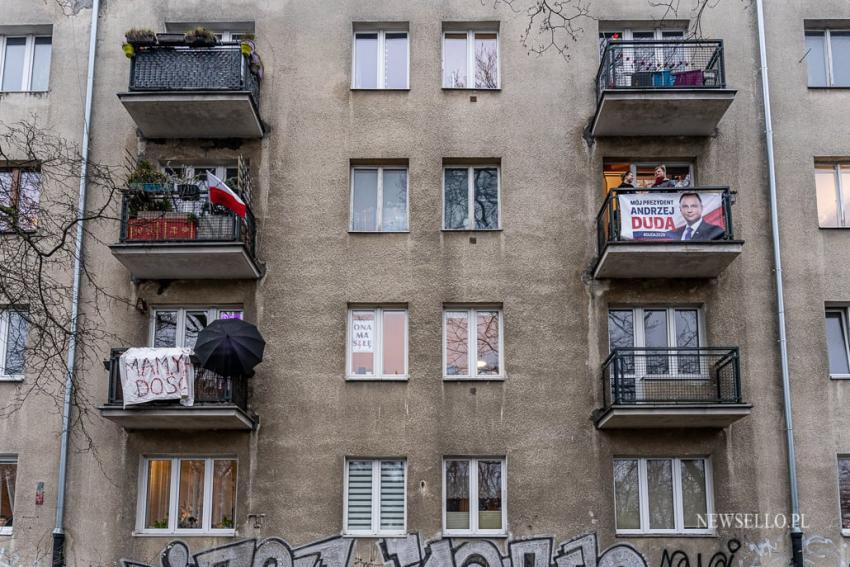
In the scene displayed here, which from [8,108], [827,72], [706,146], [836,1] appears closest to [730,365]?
[706,146]

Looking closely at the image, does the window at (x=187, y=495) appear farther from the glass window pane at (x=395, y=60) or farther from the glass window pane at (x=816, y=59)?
the glass window pane at (x=816, y=59)

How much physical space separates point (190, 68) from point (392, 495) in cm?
860

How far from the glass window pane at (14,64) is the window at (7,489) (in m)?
7.31

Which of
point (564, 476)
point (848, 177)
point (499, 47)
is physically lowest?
point (564, 476)

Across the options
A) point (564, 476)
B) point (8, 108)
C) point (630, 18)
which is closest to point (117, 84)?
point (8, 108)

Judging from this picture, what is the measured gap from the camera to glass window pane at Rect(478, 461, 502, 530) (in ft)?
53.5

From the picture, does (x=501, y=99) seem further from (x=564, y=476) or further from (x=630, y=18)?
(x=564, y=476)

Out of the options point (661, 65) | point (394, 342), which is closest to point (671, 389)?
point (394, 342)

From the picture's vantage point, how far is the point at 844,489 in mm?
16312

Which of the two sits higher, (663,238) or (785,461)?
(663,238)

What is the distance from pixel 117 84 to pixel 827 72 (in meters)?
13.8

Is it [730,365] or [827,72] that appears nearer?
[730,365]

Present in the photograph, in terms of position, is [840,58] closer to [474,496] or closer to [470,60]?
[470,60]

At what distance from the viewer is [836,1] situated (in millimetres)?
18312
